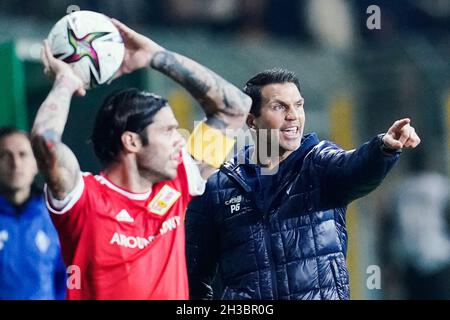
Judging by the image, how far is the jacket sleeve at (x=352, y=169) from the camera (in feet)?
16.1

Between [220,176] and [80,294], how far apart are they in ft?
2.36

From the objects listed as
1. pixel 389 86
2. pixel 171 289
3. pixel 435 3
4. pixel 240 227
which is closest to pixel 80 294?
pixel 171 289

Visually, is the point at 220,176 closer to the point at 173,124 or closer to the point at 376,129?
the point at 173,124

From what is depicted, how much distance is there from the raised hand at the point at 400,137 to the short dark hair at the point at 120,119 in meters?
0.92

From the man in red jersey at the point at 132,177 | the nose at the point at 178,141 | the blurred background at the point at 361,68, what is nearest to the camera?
the man in red jersey at the point at 132,177

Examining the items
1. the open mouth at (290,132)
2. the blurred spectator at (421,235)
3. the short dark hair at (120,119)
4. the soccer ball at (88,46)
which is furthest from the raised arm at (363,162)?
the blurred spectator at (421,235)

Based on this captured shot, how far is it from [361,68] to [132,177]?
351 cm

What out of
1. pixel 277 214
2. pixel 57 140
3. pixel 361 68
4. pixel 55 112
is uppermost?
pixel 361 68

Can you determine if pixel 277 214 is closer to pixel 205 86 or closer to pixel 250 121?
pixel 250 121

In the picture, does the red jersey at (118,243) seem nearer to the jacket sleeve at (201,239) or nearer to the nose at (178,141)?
the jacket sleeve at (201,239)

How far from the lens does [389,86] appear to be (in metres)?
8.35

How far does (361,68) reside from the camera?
27.6ft

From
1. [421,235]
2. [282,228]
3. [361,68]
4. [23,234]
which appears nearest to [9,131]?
[23,234]

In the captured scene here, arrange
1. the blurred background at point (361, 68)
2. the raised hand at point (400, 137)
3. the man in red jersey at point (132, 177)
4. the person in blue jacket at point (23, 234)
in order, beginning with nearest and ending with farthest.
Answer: the raised hand at point (400, 137) < the man in red jersey at point (132, 177) < the person in blue jacket at point (23, 234) < the blurred background at point (361, 68)
